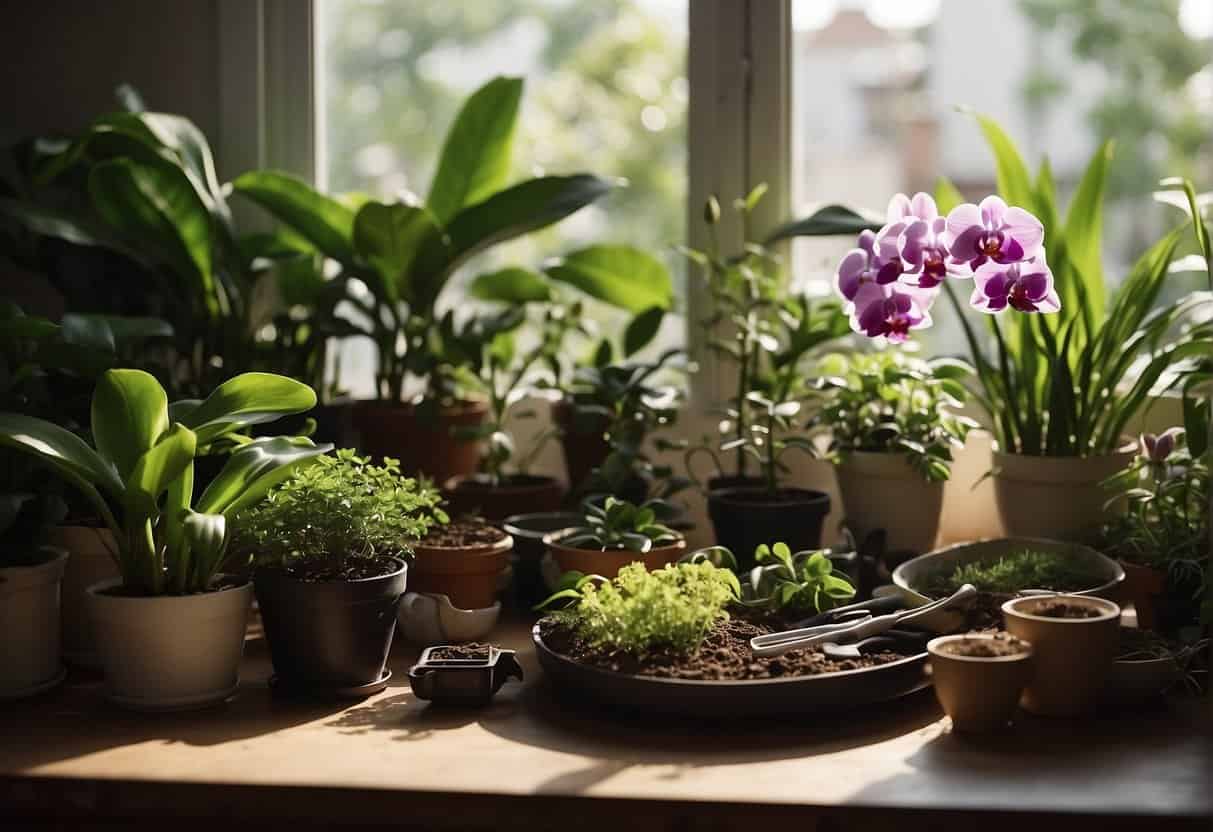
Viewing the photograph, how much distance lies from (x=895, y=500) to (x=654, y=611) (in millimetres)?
594

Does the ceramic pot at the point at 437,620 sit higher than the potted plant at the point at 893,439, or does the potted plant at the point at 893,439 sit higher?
the potted plant at the point at 893,439

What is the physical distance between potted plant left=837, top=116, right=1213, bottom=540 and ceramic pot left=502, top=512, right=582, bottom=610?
528 mm

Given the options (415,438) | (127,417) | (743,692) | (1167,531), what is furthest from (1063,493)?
(127,417)

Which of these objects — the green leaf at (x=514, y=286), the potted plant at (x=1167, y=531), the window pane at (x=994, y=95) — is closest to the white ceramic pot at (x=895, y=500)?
the potted plant at (x=1167, y=531)

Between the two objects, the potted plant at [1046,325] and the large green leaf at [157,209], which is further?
the large green leaf at [157,209]

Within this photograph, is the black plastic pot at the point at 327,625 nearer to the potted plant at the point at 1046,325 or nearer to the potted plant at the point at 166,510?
the potted plant at the point at 166,510

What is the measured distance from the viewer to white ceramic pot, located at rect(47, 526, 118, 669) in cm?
Answer: 146

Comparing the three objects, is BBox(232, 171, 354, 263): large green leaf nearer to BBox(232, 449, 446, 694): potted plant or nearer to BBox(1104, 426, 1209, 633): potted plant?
BBox(232, 449, 446, 694): potted plant

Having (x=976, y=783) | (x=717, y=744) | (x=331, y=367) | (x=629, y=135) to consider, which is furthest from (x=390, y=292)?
(x=976, y=783)

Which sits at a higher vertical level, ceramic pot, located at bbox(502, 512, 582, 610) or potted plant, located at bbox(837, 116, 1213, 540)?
potted plant, located at bbox(837, 116, 1213, 540)

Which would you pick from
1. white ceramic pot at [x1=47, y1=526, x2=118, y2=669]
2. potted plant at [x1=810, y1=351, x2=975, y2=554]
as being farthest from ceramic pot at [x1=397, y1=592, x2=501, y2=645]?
potted plant at [x1=810, y1=351, x2=975, y2=554]

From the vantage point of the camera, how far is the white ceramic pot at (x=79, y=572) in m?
1.46

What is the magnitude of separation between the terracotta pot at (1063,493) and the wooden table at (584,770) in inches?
16.1

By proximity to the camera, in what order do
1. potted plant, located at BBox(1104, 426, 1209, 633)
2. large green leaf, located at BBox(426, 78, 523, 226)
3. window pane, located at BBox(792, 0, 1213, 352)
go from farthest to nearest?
1. window pane, located at BBox(792, 0, 1213, 352)
2. large green leaf, located at BBox(426, 78, 523, 226)
3. potted plant, located at BBox(1104, 426, 1209, 633)
